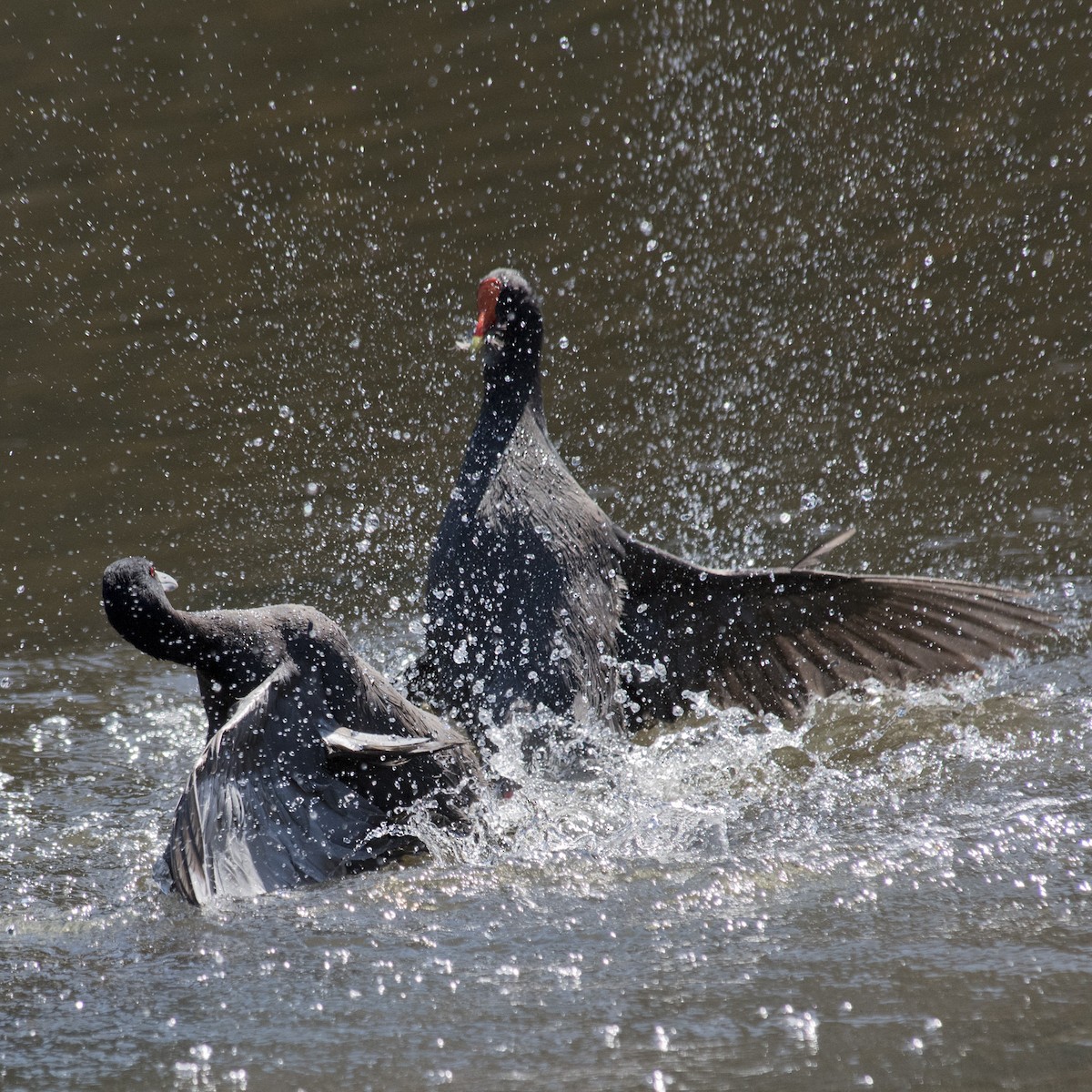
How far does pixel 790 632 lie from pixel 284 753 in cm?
173

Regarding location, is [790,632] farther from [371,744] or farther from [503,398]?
[371,744]

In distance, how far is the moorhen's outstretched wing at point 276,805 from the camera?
322 centimetres

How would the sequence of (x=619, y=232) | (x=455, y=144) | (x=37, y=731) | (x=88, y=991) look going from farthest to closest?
(x=455, y=144)
(x=619, y=232)
(x=37, y=731)
(x=88, y=991)

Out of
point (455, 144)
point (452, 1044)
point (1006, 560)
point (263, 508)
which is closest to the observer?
point (452, 1044)

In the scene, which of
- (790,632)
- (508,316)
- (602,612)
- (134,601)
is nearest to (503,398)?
(508,316)

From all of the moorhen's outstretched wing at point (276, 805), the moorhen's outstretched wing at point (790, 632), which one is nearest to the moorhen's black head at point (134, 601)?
the moorhen's outstretched wing at point (276, 805)

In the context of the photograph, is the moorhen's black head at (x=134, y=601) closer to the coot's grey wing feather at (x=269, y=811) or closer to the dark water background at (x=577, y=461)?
the coot's grey wing feather at (x=269, y=811)

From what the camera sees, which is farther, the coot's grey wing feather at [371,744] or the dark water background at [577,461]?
the coot's grey wing feather at [371,744]

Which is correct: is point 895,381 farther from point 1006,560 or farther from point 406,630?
point 406,630

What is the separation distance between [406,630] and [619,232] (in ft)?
12.3

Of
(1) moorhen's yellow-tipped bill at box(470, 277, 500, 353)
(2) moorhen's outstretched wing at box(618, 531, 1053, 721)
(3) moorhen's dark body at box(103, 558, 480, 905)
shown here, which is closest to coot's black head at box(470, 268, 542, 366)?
(1) moorhen's yellow-tipped bill at box(470, 277, 500, 353)

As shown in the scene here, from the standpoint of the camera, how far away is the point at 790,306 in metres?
7.15

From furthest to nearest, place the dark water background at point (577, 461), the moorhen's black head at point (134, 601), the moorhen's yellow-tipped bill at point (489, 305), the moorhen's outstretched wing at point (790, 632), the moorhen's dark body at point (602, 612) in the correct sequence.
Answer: the moorhen's yellow-tipped bill at point (489, 305)
the moorhen's outstretched wing at point (790, 632)
the moorhen's dark body at point (602, 612)
the moorhen's black head at point (134, 601)
the dark water background at point (577, 461)

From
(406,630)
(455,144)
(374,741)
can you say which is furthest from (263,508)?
(455,144)
